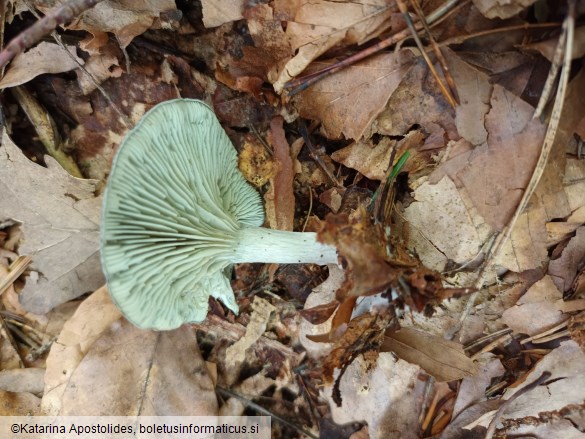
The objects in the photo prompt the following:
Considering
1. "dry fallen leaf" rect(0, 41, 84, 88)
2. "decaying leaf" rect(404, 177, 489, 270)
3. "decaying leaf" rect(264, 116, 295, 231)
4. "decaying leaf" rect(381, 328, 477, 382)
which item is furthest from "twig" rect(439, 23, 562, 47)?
"dry fallen leaf" rect(0, 41, 84, 88)

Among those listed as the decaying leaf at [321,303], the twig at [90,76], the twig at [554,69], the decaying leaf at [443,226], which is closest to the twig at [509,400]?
the decaying leaf at [443,226]

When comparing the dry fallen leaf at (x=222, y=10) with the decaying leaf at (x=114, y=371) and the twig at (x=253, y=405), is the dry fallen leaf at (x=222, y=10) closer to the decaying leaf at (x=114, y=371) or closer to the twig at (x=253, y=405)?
the decaying leaf at (x=114, y=371)

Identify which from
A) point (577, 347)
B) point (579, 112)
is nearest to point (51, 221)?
point (579, 112)

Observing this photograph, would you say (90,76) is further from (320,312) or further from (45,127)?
(320,312)

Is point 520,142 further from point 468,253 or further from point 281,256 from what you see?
point 281,256

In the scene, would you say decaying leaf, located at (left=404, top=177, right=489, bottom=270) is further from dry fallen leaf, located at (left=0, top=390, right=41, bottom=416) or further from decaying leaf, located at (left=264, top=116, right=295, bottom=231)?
dry fallen leaf, located at (left=0, top=390, right=41, bottom=416)

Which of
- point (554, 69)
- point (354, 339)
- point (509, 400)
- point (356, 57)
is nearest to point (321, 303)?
point (354, 339)

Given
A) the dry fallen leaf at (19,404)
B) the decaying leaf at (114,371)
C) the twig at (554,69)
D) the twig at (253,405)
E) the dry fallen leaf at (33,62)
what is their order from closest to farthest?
the twig at (554,69) → the dry fallen leaf at (33,62) → the decaying leaf at (114,371) → the dry fallen leaf at (19,404) → the twig at (253,405)
